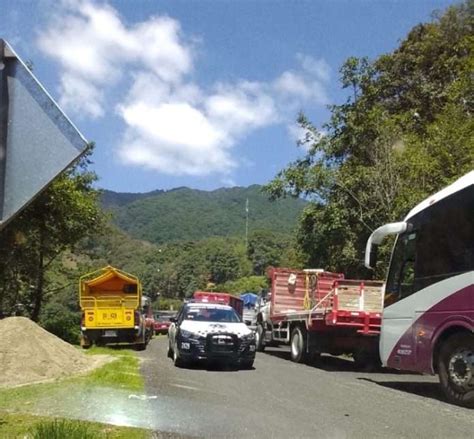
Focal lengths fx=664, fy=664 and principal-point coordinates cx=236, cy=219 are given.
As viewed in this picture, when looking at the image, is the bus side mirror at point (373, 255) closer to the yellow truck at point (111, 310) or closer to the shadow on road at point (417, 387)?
the shadow on road at point (417, 387)

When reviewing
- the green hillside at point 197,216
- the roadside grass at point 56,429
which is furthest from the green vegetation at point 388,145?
the green hillside at point 197,216

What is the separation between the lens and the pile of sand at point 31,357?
41.7 ft

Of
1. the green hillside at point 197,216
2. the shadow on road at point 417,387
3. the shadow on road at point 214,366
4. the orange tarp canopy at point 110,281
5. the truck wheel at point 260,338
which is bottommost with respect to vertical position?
the shadow on road at point 417,387

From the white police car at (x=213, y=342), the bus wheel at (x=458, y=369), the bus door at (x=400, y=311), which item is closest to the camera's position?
the bus wheel at (x=458, y=369)

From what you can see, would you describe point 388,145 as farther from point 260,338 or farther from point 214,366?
point 214,366

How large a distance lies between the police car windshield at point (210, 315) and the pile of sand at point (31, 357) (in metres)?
2.41

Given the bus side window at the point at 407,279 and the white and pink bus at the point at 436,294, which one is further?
the bus side window at the point at 407,279

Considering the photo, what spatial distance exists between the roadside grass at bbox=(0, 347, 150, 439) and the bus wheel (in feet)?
15.7

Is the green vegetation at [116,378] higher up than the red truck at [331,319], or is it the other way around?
the red truck at [331,319]

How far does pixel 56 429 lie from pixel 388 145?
778 inches

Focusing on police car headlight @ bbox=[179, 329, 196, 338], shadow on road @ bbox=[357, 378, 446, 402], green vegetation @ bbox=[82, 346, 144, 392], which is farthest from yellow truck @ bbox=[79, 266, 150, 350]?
shadow on road @ bbox=[357, 378, 446, 402]

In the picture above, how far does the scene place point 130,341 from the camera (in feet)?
76.1

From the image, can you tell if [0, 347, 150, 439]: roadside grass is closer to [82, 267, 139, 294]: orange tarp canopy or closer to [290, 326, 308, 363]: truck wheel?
[290, 326, 308, 363]: truck wheel

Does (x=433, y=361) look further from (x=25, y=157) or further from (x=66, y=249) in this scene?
(x=66, y=249)
